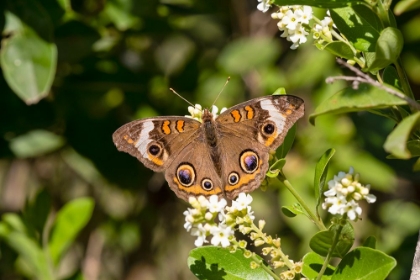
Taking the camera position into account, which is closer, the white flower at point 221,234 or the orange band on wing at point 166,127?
the white flower at point 221,234

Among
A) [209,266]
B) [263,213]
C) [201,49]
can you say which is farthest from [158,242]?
[209,266]

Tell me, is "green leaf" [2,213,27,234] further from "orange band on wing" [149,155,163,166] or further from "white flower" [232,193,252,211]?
"white flower" [232,193,252,211]

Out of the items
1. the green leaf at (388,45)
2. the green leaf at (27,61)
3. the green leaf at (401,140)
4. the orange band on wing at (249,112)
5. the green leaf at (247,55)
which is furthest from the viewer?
the green leaf at (247,55)

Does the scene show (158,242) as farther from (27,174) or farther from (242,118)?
(242,118)

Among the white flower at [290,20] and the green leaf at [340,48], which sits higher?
the green leaf at [340,48]

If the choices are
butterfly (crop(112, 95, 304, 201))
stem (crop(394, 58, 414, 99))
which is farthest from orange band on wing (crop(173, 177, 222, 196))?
stem (crop(394, 58, 414, 99))

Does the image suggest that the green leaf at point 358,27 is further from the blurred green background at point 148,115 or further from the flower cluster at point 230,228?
the blurred green background at point 148,115

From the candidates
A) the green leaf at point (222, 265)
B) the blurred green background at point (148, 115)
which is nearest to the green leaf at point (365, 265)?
the green leaf at point (222, 265)
